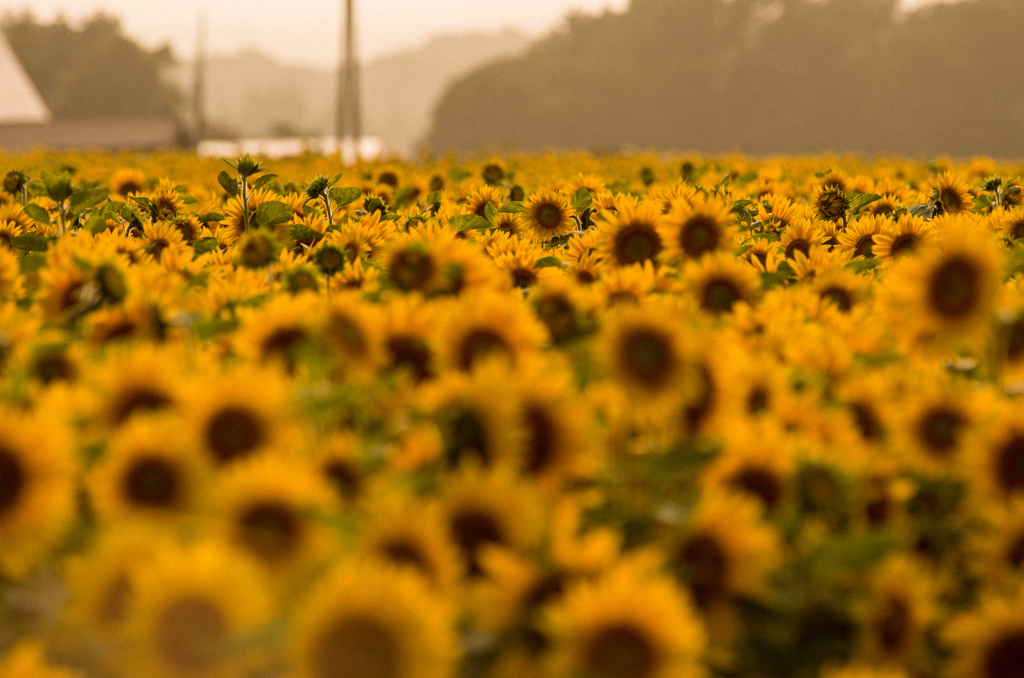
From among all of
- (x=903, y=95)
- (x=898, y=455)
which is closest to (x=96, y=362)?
(x=898, y=455)

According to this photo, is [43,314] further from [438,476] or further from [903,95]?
[903,95]

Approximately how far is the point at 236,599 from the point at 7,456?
1.43 feet

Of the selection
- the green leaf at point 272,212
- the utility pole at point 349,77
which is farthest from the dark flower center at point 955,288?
the utility pole at point 349,77

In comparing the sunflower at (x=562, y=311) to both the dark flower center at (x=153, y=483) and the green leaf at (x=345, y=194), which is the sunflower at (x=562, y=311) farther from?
the green leaf at (x=345, y=194)

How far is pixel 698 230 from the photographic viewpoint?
2.71 meters

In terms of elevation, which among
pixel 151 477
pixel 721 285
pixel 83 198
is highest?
A: pixel 83 198

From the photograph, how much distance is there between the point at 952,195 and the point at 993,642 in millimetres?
3851

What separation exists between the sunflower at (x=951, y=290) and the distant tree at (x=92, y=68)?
76129mm

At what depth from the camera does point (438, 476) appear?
1381 millimetres

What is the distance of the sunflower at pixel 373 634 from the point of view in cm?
111

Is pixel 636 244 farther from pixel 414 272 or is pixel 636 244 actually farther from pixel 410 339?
pixel 410 339

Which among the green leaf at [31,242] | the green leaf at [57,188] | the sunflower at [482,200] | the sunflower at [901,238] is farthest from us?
the sunflower at [482,200]

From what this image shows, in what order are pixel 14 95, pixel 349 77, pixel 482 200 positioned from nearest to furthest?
1. pixel 482 200
2. pixel 349 77
3. pixel 14 95

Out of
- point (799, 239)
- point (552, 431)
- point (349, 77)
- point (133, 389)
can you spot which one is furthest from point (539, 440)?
point (349, 77)
